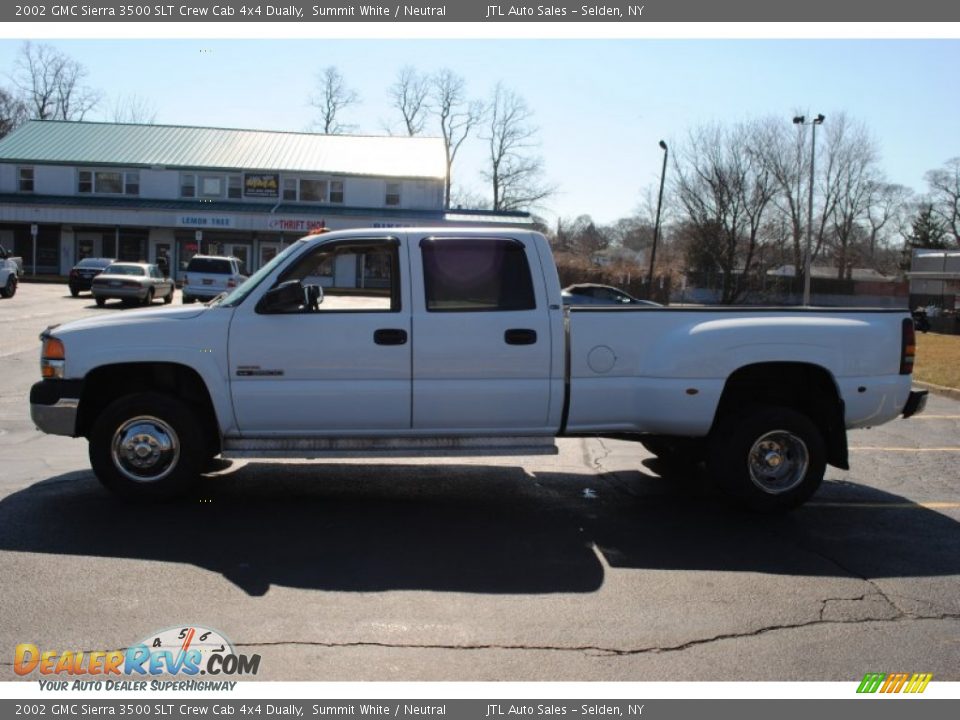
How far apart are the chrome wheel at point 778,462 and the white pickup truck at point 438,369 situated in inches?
0.4

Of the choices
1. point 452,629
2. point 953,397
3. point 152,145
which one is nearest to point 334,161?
point 152,145

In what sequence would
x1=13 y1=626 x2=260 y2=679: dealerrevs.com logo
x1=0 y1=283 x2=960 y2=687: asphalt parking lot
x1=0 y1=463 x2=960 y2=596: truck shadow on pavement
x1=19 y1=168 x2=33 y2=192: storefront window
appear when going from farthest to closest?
1. x1=19 y1=168 x2=33 y2=192: storefront window
2. x1=0 y1=463 x2=960 y2=596: truck shadow on pavement
3. x1=0 y1=283 x2=960 y2=687: asphalt parking lot
4. x1=13 y1=626 x2=260 y2=679: dealerrevs.com logo

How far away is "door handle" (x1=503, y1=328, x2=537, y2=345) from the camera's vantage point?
21.1ft

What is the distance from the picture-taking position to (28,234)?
4847 centimetres

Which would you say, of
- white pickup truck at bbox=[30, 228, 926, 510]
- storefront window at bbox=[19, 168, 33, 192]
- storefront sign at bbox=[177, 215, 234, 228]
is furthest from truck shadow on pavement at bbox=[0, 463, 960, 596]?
storefront window at bbox=[19, 168, 33, 192]

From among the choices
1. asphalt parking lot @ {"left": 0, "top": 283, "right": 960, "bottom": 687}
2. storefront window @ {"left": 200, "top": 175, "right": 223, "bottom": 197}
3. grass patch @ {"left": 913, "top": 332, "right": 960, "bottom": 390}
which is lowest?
asphalt parking lot @ {"left": 0, "top": 283, "right": 960, "bottom": 687}

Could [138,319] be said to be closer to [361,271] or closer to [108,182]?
[361,271]

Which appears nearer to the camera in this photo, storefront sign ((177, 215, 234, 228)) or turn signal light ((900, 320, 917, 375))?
turn signal light ((900, 320, 917, 375))

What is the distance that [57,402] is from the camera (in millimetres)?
6277

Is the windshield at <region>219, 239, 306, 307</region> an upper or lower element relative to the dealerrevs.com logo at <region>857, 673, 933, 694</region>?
upper

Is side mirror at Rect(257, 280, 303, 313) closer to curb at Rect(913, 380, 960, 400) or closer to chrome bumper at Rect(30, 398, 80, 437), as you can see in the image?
chrome bumper at Rect(30, 398, 80, 437)

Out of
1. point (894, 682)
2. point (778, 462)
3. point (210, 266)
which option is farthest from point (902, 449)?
point (210, 266)

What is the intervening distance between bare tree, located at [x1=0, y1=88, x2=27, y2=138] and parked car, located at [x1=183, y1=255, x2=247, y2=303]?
60.7 metres

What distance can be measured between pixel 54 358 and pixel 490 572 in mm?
3549
